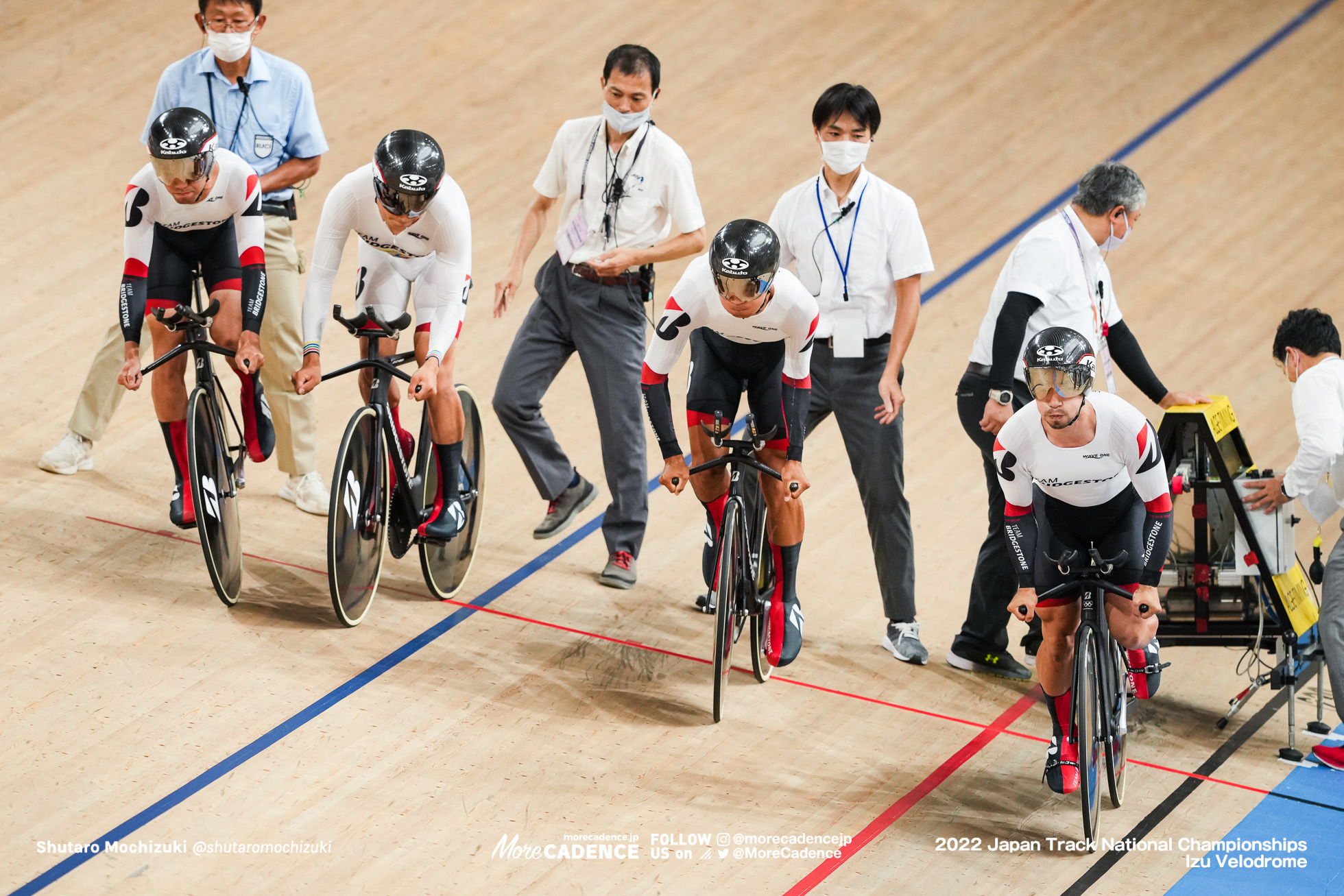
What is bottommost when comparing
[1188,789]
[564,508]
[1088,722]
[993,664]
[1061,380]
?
[1188,789]

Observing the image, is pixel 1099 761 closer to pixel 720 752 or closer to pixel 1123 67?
pixel 720 752

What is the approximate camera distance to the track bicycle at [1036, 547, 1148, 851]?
3582 mm

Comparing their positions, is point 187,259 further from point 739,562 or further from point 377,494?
point 739,562

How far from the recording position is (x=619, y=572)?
16.4ft

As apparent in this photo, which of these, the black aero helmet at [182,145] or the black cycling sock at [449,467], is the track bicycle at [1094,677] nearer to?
the black cycling sock at [449,467]

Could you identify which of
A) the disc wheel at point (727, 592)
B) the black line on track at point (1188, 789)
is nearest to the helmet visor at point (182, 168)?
the disc wheel at point (727, 592)

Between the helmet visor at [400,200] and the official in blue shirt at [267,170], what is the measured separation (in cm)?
121

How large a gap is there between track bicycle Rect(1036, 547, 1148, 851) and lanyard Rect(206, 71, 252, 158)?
3270mm

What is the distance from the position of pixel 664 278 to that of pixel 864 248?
2796 millimetres

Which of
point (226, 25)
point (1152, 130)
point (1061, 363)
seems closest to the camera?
point (1061, 363)

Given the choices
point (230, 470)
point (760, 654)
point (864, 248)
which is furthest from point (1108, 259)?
point (230, 470)

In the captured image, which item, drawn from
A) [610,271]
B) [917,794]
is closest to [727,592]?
[917,794]

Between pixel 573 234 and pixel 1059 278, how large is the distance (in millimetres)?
1694

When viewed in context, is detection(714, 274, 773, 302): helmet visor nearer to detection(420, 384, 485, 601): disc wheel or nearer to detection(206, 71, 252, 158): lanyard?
detection(420, 384, 485, 601): disc wheel
